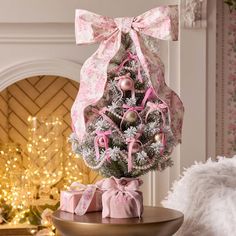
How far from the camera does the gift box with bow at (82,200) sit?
5.08 ft

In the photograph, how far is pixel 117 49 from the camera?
1.61 meters

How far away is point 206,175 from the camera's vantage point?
1.74m

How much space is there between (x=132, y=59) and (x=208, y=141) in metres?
1.44

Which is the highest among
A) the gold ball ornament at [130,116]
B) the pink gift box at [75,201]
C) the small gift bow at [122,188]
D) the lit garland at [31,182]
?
the gold ball ornament at [130,116]

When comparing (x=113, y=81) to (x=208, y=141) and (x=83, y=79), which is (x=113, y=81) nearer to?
(x=83, y=79)

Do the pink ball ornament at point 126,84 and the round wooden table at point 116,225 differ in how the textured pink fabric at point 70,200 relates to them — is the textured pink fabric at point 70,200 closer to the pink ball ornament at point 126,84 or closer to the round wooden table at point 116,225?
the round wooden table at point 116,225

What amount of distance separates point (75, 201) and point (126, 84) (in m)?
0.36

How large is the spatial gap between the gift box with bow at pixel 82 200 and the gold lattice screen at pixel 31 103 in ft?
5.58

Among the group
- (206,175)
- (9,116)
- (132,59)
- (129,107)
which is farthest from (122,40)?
(9,116)

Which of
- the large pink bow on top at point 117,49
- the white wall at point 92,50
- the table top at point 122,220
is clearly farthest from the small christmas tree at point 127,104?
the white wall at point 92,50

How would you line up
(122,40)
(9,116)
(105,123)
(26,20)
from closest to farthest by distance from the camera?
(105,123) < (122,40) < (26,20) < (9,116)

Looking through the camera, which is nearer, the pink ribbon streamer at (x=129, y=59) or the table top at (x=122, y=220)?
the table top at (x=122, y=220)

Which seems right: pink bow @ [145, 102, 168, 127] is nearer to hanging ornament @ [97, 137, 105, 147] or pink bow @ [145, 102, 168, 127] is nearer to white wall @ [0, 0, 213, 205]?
hanging ornament @ [97, 137, 105, 147]

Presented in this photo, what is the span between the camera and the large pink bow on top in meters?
1.58
